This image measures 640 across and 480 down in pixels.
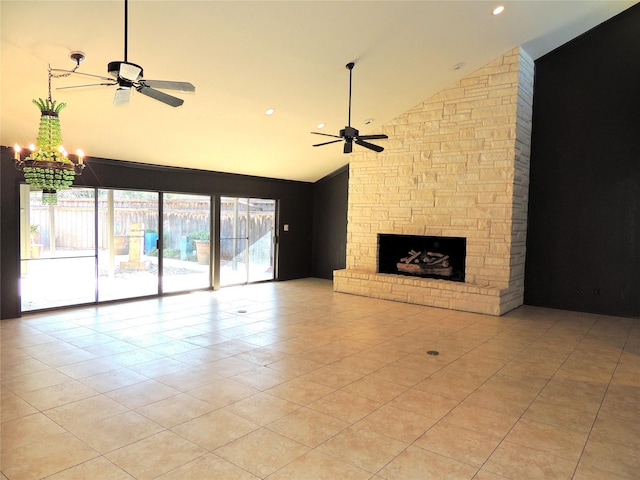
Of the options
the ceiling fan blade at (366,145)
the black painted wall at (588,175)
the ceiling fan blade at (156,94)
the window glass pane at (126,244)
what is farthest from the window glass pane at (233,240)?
the black painted wall at (588,175)

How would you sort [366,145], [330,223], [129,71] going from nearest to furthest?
[129,71] → [366,145] → [330,223]

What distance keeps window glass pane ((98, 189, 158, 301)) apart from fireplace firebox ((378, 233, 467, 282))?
4418 mm

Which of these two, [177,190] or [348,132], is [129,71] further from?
[177,190]

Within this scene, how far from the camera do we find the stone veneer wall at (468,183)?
699 cm

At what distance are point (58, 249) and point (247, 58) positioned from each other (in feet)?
13.8

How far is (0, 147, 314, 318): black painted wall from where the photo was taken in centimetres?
602

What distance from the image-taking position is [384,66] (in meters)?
6.27

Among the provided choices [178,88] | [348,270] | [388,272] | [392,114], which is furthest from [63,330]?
[392,114]

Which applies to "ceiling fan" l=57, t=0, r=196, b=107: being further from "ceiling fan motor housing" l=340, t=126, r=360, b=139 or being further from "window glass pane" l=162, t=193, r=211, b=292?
"window glass pane" l=162, t=193, r=211, b=292

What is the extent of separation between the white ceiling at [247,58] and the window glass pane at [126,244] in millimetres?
775

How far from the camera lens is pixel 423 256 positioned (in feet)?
27.4

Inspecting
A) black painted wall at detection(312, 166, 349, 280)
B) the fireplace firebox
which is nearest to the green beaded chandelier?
the fireplace firebox

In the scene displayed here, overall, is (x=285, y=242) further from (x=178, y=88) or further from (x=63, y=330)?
(x=178, y=88)

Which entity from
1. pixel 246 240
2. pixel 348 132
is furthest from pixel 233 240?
pixel 348 132
